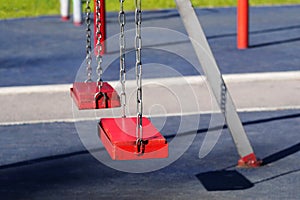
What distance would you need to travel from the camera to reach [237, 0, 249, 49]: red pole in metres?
13.6

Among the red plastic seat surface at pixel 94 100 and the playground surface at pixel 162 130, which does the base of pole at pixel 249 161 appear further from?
the red plastic seat surface at pixel 94 100

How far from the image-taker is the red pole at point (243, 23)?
13594 mm

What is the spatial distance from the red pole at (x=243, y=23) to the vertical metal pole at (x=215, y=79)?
6052 millimetres

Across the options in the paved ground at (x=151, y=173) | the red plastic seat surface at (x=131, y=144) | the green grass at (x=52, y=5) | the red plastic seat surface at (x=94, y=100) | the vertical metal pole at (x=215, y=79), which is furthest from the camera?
the green grass at (x=52, y=5)

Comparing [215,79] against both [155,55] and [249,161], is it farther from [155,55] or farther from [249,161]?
[155,55]

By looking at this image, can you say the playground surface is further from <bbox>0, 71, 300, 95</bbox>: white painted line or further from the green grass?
the green grass

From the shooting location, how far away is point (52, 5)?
1939cm

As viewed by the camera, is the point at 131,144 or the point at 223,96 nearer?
the point at 131,144

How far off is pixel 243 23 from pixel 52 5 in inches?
265

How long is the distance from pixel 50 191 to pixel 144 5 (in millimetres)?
12518

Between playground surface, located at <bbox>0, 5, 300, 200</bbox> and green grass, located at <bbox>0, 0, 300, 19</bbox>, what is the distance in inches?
95.0

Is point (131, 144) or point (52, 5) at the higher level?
point (131, 144)

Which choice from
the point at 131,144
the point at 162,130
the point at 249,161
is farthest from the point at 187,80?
the point at 131,144

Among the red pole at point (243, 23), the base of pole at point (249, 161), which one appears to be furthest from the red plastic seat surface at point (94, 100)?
the red pole at point (243, 23)
